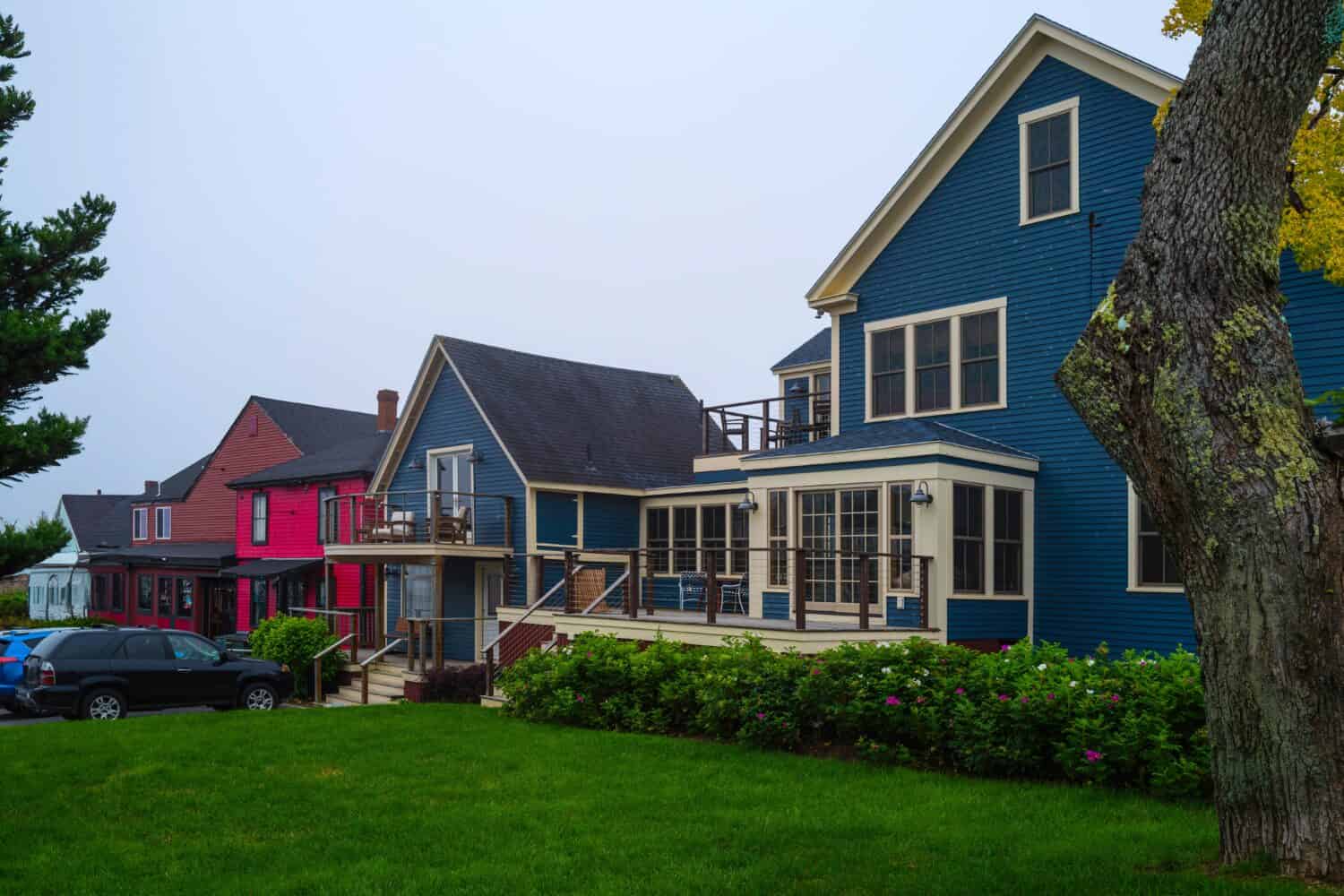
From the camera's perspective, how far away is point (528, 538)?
25.2 meters

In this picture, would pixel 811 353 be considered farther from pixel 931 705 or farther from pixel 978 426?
pixel 931 705

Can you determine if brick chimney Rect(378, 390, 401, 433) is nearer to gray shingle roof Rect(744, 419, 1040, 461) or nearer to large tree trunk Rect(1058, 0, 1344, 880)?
gray shingle roof Rect(744, 419, 1040, 461)

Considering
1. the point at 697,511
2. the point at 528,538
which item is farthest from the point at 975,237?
the point at 528,538

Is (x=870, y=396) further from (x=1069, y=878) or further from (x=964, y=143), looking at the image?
(x=1069, y=878)

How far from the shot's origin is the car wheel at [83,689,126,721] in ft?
62.5

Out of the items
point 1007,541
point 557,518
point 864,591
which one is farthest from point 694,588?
point 864,591

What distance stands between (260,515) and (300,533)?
2.57 meters

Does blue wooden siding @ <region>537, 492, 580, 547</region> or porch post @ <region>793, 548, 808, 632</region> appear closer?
porch post @ <region>793, 548, 808, 632</region>

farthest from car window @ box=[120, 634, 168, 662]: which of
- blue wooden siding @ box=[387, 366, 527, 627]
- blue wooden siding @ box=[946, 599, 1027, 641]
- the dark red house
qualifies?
the dark red house

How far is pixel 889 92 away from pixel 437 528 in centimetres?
14963

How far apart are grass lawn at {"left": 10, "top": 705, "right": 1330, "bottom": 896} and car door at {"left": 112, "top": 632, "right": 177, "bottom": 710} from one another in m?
6.64

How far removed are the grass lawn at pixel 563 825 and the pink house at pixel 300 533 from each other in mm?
20054

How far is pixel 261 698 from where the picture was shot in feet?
70.0

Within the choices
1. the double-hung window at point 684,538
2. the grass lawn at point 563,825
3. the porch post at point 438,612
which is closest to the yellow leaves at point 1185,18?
the grass lawn at point 563,825
